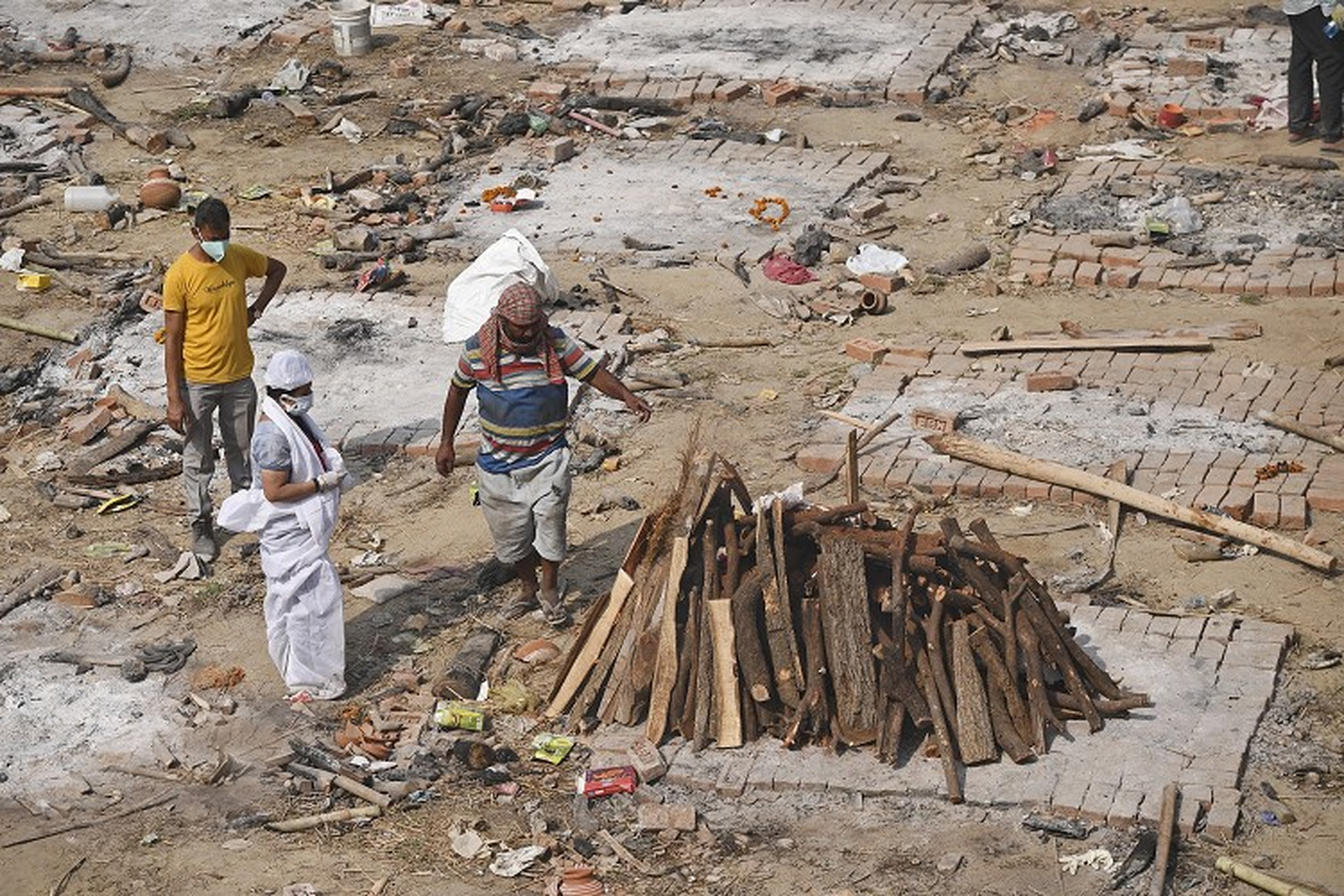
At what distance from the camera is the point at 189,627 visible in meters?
8.89

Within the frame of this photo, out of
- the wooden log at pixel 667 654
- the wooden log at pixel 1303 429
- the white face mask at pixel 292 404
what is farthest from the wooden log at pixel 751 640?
the wooden log at pixel 1303 429

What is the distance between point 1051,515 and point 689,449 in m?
2.20

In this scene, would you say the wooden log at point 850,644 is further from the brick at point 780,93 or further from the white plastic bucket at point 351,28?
the white plastic bucket at point 351,28

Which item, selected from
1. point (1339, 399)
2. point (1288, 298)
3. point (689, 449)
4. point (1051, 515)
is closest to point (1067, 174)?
point (1288, 298)

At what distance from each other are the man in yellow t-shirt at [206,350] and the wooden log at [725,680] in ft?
10.4

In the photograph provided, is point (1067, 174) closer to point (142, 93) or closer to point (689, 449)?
point (689, 449)

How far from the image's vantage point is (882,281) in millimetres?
12180

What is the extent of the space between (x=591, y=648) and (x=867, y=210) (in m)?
6.13

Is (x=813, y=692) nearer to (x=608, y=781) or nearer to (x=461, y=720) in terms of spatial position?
(x=608, y=781)

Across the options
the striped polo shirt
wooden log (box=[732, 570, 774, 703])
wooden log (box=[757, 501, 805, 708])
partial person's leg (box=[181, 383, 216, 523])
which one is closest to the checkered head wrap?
the striped polo shirt

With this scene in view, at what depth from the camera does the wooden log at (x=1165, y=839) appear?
6.62 metres

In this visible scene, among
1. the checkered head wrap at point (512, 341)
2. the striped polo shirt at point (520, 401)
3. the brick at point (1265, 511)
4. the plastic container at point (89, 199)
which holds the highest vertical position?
the checkered head wrap at point (512, 341)

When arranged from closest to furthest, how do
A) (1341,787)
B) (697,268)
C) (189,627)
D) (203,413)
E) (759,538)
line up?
(1341,787) → (759,538) → (189,627) → (203,413) → (697,268)

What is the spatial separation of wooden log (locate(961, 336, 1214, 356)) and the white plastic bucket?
27.2ft
